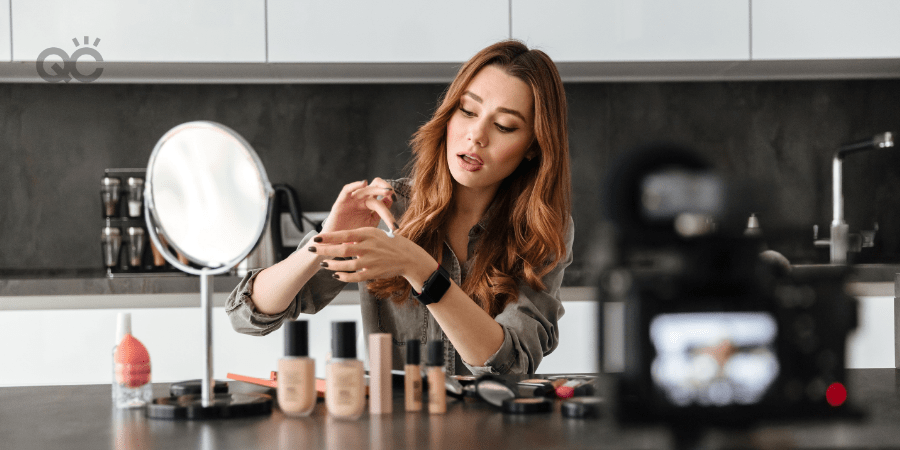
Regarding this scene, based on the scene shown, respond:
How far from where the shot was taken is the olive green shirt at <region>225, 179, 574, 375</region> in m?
1.21

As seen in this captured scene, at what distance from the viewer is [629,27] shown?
239 cm

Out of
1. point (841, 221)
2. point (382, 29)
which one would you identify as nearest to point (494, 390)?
point (382, 29)

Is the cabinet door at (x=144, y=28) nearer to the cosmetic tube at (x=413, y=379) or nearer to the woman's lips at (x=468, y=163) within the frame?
the woman's lips at (x=468, y=163)

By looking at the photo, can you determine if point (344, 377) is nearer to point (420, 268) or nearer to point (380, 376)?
point (380, 376)

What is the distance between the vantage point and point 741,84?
278 centimetres

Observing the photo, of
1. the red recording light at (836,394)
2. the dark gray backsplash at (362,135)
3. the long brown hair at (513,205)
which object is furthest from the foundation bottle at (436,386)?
the dark gray backsplash at (362,135)

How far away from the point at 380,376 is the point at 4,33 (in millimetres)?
2101

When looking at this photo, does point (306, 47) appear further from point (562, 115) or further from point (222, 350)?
point (562, 115)

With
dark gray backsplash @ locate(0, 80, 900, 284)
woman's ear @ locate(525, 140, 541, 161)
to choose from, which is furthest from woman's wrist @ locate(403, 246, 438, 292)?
dark gray backsplash @ locate(0, 80, 900, 284)

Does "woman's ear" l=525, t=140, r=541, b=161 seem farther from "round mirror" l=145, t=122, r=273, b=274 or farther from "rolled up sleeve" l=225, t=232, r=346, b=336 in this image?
"round mirror" l=145, t=122, r=273, b=274

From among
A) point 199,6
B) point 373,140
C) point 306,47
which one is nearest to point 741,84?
point 373,140

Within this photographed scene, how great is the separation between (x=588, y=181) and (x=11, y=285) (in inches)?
75.3

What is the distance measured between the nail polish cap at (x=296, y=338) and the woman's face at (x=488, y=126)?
593 millimetres

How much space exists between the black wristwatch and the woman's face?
1.08 feet
